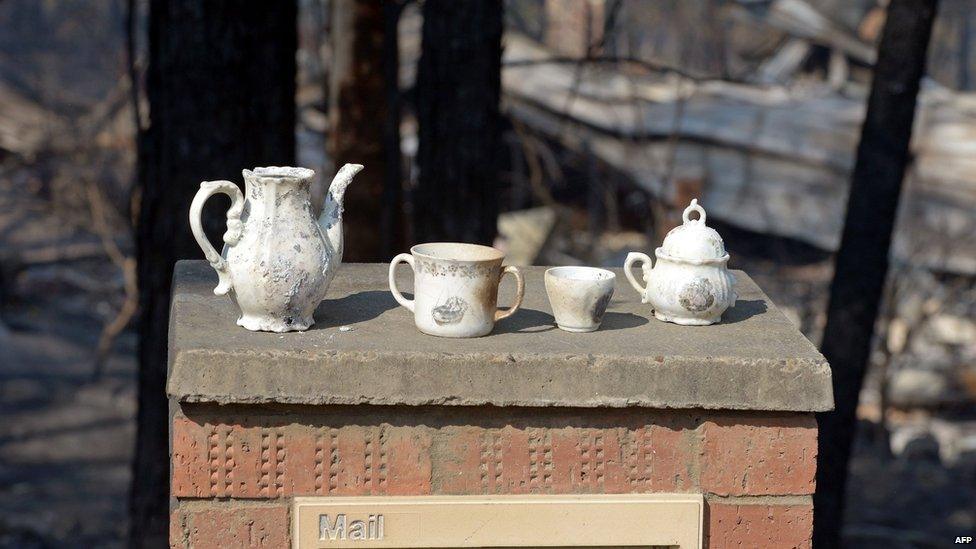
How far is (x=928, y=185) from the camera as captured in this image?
29.2 feet

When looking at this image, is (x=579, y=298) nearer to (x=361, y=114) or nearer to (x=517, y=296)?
(x=517, y=296)

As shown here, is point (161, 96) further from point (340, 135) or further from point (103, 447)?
point (103, 447)

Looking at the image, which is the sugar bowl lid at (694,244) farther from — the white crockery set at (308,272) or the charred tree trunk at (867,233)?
the charred tree trunk at (867,233)

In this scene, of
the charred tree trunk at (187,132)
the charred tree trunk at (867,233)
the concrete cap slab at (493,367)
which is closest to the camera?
the concrete cap slab at (493,367)

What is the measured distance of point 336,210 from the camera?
8.09 feet

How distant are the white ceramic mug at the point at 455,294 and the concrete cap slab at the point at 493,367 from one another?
3 centimetres

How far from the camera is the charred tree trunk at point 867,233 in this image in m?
4.09

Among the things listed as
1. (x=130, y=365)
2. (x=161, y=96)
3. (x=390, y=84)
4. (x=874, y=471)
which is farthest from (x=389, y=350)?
(x=130, y=365)

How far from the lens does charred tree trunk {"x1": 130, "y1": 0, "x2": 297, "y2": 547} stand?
12.3 ft

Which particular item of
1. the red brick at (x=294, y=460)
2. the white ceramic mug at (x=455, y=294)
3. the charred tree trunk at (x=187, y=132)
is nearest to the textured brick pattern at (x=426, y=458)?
the red brick at (x=294, y=460)

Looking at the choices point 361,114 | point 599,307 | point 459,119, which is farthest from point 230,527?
point 361,114

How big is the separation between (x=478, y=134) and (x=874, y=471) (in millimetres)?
3281

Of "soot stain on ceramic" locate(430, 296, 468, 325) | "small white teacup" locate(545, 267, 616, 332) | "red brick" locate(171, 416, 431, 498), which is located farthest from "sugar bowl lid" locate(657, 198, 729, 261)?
"red brick" locate(171, 416, 431, 498)

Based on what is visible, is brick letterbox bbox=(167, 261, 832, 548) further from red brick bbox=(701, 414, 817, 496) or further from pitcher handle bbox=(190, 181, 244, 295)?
pitcher handle bbox=(190, 181, 244, 295)
